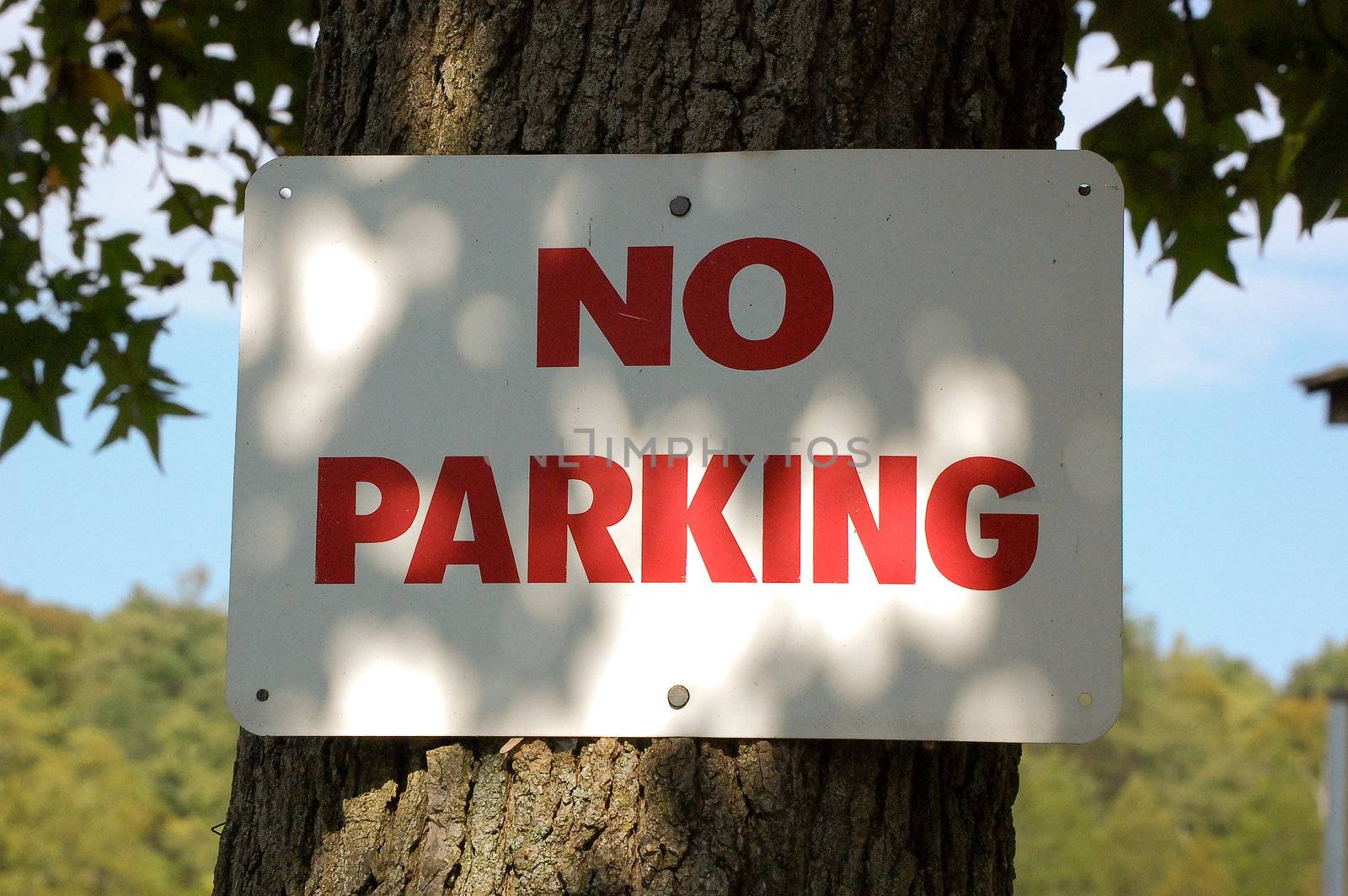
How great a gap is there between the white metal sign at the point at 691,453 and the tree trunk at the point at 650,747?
1.6 inches

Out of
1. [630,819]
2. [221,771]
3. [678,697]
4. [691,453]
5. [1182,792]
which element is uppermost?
[691,453]

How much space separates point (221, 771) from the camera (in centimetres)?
2053

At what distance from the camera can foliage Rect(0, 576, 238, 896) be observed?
1830cm

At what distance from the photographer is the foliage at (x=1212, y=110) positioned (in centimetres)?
223

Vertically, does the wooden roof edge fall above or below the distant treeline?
above

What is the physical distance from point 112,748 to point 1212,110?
72.6ft

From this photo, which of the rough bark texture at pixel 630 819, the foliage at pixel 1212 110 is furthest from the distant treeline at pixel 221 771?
the rough bark texture at pixel 630 819

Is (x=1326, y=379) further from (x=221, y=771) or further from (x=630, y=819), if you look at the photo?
(x=221, y=771)

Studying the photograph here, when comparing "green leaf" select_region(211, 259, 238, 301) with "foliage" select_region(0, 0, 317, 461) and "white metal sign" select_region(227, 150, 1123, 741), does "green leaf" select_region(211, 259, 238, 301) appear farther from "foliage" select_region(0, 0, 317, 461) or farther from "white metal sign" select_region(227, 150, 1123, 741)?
"white metal sign" select_region(227, 150, 1123, 741)

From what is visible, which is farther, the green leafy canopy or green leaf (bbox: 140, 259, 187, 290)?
→ green leaf (bbox: 140, 259, 187, 290)

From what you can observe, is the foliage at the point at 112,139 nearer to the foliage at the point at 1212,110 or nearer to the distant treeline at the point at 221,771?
the foliage at the point at 1212,110

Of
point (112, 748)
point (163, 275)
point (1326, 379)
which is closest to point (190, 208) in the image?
point (163, 275)

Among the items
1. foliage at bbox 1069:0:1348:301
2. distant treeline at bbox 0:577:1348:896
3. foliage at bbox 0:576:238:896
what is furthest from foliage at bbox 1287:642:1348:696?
foliage at bbox 1069:0:1348:301

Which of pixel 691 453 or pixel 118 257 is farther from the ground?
pixel 118 257
